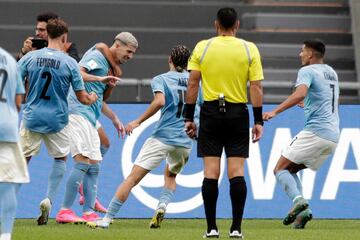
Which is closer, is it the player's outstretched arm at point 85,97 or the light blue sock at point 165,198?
the player's outstretched arm at point 85,97

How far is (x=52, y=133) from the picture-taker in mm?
13375

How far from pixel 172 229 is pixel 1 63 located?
154 inches

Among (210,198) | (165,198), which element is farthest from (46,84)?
(210,198)

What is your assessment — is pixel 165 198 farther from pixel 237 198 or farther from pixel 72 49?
pixel 237 198

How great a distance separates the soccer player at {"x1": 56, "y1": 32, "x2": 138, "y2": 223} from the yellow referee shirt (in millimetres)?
1921

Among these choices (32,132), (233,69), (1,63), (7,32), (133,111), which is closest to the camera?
(1,63)

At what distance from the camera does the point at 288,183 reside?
14.0 metres

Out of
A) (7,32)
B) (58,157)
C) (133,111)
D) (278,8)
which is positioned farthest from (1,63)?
(278,8)

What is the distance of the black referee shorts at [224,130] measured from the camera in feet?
39.0

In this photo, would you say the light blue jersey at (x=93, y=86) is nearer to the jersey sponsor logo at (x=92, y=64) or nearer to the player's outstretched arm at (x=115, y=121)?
the jersey sponsor logo at (x=92, y=64)

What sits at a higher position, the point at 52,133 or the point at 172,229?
the point at 52,133

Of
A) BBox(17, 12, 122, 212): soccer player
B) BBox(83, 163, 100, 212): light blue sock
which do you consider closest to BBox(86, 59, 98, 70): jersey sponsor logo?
BBox(17, 12, 122, 212): soccer player

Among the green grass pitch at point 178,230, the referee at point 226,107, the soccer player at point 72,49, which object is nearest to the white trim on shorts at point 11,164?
the green grass pitch at point 178,230

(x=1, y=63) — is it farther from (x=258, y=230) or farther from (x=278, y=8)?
(x=278, y=8)
